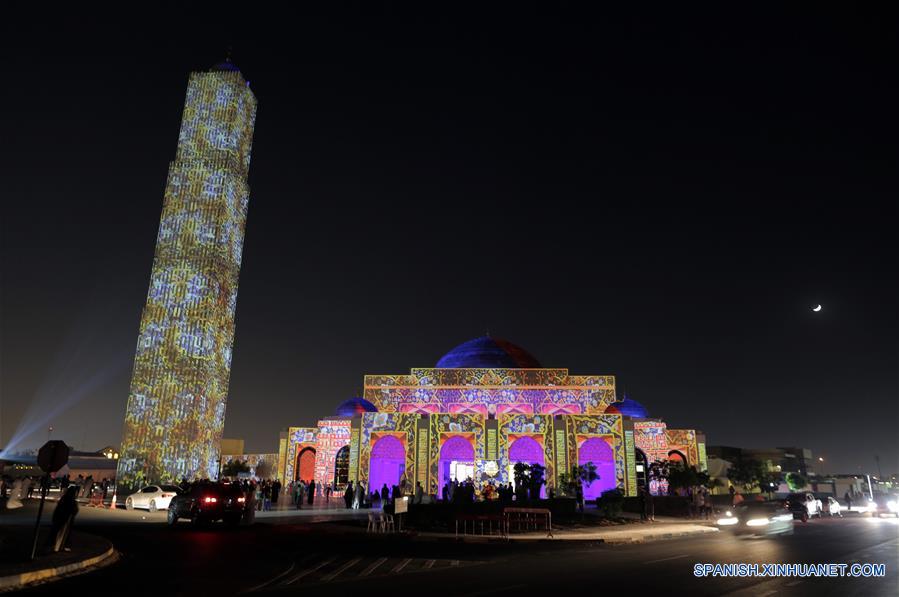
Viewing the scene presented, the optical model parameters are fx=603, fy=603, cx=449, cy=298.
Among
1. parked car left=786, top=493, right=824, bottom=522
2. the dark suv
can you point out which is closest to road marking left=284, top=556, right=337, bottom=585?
the dark suv

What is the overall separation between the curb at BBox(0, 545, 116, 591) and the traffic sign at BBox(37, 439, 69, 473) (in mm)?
1774

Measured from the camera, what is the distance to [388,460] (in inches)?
1874

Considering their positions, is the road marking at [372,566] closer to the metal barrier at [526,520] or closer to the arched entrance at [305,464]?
the metal barrier at [526,520]

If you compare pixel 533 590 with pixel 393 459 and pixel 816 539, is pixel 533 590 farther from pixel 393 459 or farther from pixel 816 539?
pixel 393 459

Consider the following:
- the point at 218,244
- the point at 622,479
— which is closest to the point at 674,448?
the point at 622,479

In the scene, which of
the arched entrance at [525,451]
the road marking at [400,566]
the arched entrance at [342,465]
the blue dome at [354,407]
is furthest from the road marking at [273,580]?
the blue dome at [354,407]

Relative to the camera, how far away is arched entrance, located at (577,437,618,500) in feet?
A: 150

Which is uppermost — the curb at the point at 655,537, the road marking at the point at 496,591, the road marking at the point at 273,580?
the road marking at the point at 496,591

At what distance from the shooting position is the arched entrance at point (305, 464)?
5303 cm

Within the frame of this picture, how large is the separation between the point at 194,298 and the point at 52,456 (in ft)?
96.0

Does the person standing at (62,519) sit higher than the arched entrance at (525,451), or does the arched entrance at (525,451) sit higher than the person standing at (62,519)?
the arched entrance at (525,451)

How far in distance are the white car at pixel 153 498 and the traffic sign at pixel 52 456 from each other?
57.1 feet

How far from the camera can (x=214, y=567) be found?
11.3m

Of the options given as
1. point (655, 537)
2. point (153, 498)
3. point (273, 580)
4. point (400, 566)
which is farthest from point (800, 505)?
point (153, 498)
